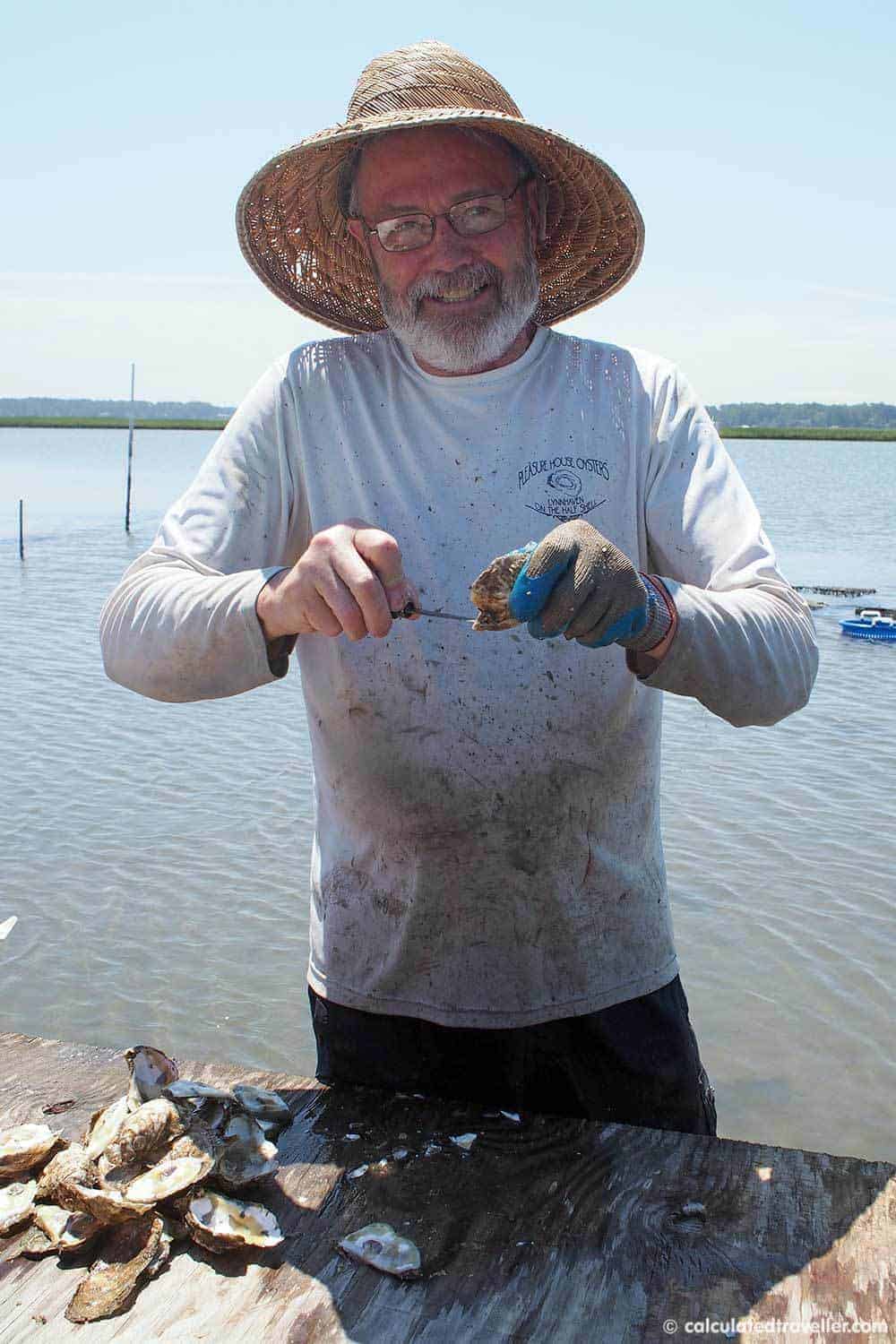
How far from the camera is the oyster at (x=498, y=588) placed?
5.88 feet

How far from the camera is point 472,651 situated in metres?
2.19

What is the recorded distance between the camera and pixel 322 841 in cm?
238

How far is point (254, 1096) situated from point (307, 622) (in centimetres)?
78

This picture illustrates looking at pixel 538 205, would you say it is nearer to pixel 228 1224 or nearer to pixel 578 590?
pixel 578 590

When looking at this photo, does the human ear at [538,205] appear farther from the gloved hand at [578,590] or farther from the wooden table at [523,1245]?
the wooden table at [523,1245]

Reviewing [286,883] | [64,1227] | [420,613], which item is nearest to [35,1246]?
[64,1227]

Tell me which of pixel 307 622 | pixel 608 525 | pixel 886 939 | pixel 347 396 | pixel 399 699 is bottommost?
pixel 886 939

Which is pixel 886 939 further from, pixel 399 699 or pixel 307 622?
pixel 307 622

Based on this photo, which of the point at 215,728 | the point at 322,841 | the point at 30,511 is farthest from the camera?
the point at 30,511

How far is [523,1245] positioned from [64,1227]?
2.11 feet

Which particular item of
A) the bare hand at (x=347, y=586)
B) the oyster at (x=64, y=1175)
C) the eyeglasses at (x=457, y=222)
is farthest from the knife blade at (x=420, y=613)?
the oyster at (x=64, y=1175)

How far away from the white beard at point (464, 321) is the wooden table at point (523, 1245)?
4.58 ft

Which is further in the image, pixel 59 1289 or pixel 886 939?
pixel 886 939

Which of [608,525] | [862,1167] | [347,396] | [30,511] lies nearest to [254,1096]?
[862,1167]
